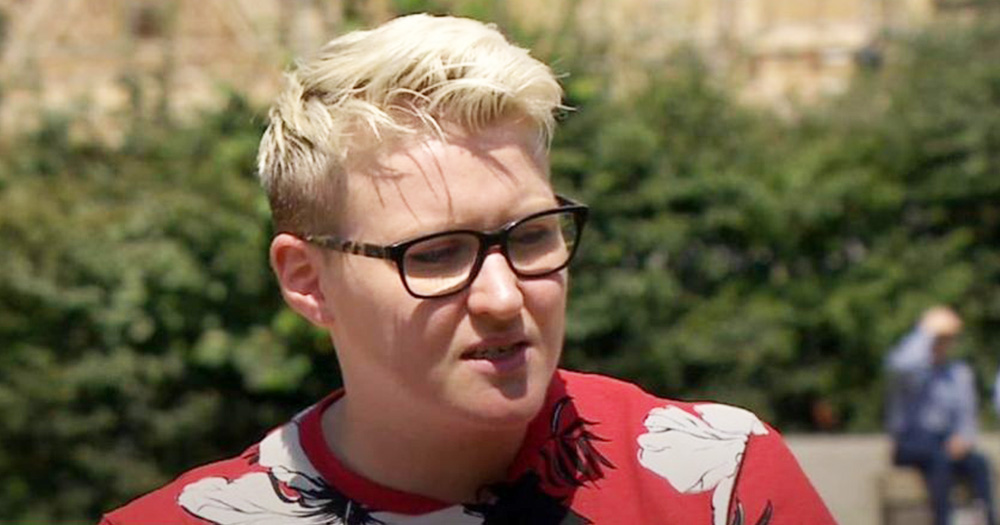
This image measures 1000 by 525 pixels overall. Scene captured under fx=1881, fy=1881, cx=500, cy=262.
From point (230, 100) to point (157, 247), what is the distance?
0.96m

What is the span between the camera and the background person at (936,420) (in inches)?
351

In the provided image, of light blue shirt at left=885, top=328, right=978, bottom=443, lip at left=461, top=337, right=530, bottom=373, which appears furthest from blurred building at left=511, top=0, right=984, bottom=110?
lip at left=461, top=337, right=530, bottom=373

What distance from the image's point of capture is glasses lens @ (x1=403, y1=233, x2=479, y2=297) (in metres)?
1.74

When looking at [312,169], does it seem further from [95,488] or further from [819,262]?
[819,262]

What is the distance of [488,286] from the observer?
1731 millimetres

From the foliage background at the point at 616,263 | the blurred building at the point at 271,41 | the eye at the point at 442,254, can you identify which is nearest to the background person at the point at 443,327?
the eye at the point at 442,254

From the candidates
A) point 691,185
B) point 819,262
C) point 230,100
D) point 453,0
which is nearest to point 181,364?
point 230,100

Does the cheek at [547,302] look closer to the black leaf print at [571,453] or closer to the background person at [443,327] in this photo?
the background person at [443,327]

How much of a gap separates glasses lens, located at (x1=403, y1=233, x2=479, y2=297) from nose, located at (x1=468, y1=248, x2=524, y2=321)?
1 cm

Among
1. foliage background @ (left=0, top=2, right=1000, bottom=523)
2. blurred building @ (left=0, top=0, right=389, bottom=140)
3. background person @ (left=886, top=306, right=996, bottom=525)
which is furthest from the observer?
blurred building @ (left=0, top=0, right=389, bottom=140)

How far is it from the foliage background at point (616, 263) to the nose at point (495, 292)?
7.16 metres

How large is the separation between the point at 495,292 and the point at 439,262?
6cm

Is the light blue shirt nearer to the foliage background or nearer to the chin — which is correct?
the foliage background

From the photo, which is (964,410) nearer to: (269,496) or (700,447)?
(700,447)
